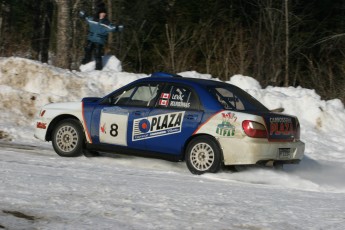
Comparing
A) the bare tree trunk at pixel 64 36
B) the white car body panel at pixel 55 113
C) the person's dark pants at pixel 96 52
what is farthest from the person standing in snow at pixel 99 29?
the white car body panel at pixel 55 113

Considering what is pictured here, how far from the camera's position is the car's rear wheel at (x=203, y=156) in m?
9.71

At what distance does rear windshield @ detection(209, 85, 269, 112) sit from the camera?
10055 millimetres

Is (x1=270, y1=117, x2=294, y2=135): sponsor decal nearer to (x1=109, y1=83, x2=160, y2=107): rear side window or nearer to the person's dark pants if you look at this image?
(x1=109, y1=83, x2=160, y2=107): rear side window

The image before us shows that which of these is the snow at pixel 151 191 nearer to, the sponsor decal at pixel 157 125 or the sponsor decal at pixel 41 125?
the sponsor decal at pixel 41 125

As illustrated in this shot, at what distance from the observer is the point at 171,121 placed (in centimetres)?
1005

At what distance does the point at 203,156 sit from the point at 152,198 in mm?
2556

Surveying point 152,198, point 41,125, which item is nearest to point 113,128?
point 41,125

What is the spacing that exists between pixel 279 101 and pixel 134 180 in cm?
810

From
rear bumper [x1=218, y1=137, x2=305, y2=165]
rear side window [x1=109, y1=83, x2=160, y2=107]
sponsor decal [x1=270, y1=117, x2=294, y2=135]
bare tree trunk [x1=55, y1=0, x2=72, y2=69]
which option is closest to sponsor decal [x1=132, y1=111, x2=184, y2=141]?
rear side window [x1=109, y1=83, x2=160, y2=107]

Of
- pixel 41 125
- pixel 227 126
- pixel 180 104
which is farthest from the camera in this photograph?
pixel 41 125

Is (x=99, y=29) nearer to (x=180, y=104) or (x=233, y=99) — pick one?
(x=180, y=104)

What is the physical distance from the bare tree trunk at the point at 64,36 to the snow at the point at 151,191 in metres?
3.89

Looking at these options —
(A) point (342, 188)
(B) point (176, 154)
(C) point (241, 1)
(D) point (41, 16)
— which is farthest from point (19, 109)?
(D) point (41, 16)

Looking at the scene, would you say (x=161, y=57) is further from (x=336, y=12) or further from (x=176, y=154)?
(x=176, y=154)
